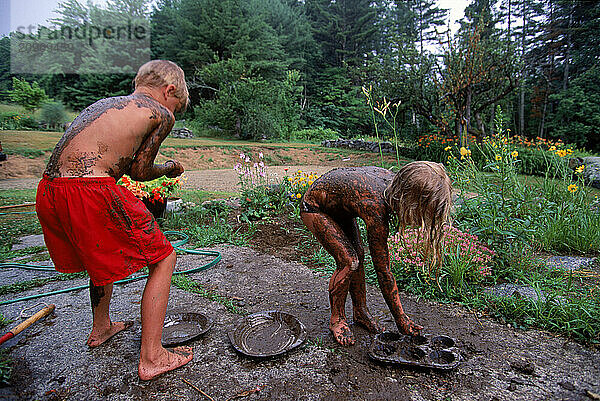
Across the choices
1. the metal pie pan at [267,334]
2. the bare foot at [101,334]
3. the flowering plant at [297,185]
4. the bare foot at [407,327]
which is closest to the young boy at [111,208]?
the metal pie pan at [267,334]

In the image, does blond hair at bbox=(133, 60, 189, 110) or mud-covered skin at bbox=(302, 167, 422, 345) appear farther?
blond hair at bbox=(133, 60, 189, 110)

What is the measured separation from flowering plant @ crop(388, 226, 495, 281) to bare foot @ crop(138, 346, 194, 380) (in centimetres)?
168

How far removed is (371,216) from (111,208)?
1.31 meters

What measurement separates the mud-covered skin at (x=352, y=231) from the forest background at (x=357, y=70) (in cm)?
867

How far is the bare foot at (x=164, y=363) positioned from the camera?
5.64 ft

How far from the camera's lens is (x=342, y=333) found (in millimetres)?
1980

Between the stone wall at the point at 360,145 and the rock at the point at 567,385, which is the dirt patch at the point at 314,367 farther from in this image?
the stone wall at the point at 360,145

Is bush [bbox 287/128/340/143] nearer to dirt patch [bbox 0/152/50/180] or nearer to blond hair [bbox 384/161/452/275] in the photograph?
dirt patch [bbox 0/152/50/180]

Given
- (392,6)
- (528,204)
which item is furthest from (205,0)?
(528,204)

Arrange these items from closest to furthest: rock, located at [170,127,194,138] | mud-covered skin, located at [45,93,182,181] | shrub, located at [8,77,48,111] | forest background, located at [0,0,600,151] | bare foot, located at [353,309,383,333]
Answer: mud-covered skin, located at [45,93,182,181] → bare foot, located at [353,309,383,333] → forest background, located at [0,0,600,151] → shrub, located at [8,77,48,111] → rock, located at [170,127,194,138]

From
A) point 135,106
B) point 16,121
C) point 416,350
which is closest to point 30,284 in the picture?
point 135,106

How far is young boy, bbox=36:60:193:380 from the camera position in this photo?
1.66 metres

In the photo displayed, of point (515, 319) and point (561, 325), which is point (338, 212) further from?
point (561, 325)

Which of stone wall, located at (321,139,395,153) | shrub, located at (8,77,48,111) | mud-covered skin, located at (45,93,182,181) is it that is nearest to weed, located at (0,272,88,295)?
mud-covered skin, located at (45,93,182,181)
